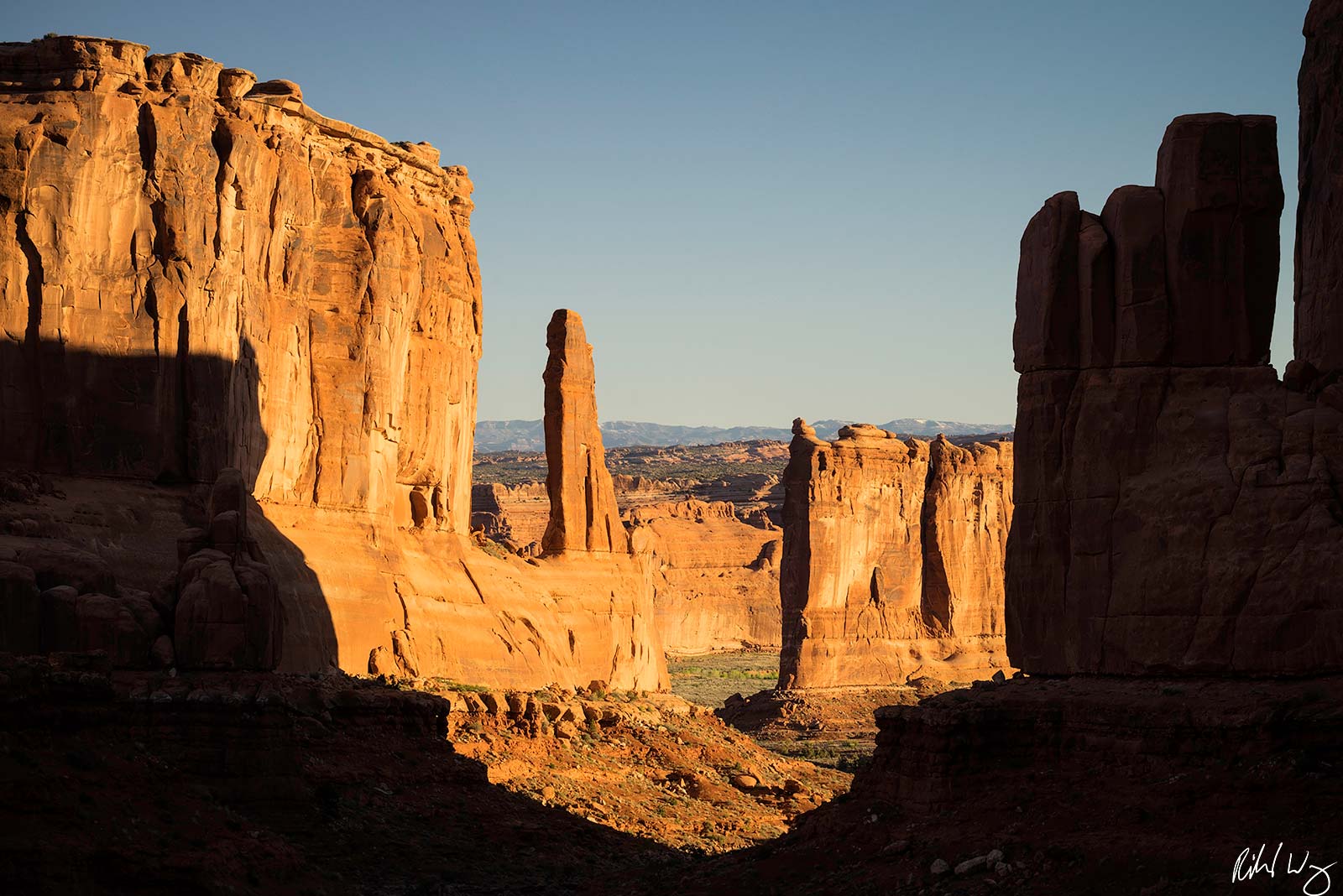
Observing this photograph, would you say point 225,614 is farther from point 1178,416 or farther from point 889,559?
point 889,559

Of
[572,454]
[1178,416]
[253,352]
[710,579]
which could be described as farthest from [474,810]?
[710,579]

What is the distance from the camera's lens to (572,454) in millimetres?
59031

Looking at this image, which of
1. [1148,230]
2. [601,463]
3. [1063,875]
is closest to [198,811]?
[1063,875]

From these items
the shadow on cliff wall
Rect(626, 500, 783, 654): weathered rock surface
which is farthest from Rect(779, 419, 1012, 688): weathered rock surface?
the shadow on cliff wall

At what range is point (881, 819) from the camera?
28.2m

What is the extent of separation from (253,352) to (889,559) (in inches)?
1994

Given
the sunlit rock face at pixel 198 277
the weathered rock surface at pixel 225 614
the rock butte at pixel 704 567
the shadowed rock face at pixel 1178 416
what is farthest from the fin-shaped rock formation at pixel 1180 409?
the rock butte at pixel 704 567

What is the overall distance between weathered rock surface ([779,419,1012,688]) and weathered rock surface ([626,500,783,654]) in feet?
86.2

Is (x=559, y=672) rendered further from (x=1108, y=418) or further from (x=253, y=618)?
(x=1108, y=418)

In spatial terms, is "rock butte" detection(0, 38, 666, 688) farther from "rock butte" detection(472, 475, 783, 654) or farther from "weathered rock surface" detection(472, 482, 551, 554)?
"weathered rock surface" detection(472, 482, 551, 554)

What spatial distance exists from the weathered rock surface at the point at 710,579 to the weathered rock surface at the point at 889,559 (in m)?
26.3

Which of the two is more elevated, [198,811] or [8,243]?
[8,243]

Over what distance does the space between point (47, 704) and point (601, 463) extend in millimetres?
34109
